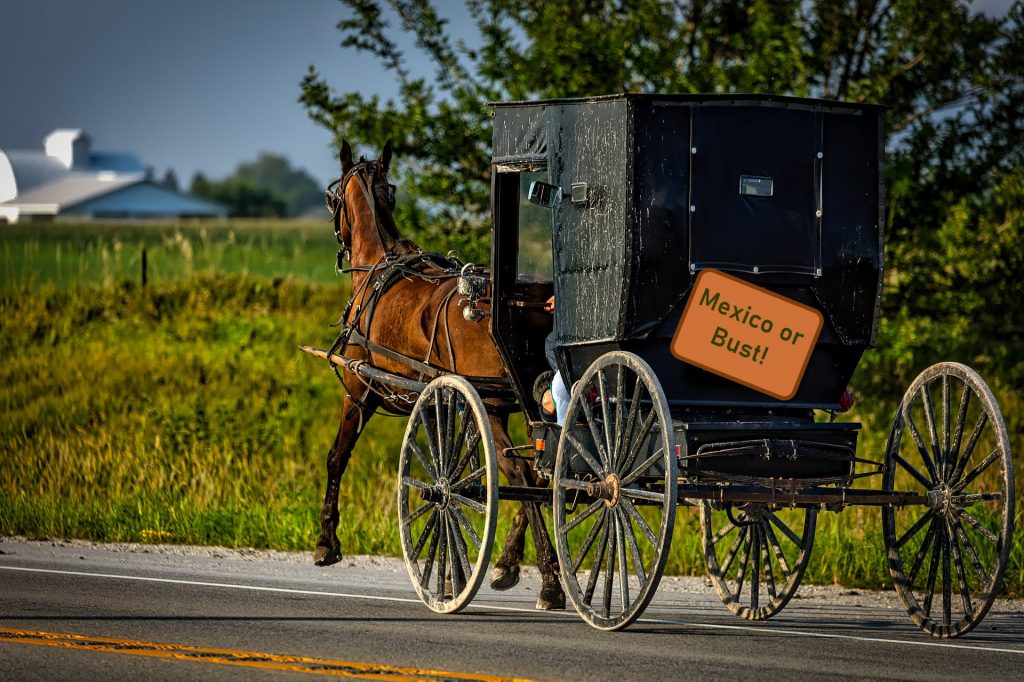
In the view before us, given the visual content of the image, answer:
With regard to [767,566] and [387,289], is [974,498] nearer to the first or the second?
[767,566]

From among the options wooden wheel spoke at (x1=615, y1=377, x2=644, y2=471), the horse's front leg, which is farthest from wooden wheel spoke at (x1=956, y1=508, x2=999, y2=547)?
the horse's front leg

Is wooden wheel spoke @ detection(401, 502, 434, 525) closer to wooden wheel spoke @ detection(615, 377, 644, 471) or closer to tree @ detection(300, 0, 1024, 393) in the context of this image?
wooden wheel spoke @ detection(615, 377, 644, 471)

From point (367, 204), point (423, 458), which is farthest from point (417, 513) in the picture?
point (367, 204)

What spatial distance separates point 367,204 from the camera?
11250 millimetres

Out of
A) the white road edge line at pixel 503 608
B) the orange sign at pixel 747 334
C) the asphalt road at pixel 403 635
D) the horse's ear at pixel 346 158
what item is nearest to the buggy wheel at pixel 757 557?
the asphalt road at pixel 403 635

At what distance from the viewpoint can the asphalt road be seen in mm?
6781

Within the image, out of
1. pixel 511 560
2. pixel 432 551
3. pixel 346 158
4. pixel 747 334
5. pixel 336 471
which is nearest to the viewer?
pixel 747 334

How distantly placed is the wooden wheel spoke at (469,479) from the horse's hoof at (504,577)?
122 centimetres

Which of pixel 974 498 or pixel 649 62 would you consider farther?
pixel 649 62

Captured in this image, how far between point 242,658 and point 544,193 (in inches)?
118

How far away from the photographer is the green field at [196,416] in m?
12.2

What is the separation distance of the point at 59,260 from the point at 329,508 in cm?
2040

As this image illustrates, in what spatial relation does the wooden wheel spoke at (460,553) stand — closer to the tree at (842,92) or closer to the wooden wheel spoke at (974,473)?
the wooden wheel spoke at (974,473)

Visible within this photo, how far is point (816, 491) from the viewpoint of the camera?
25.2ft
